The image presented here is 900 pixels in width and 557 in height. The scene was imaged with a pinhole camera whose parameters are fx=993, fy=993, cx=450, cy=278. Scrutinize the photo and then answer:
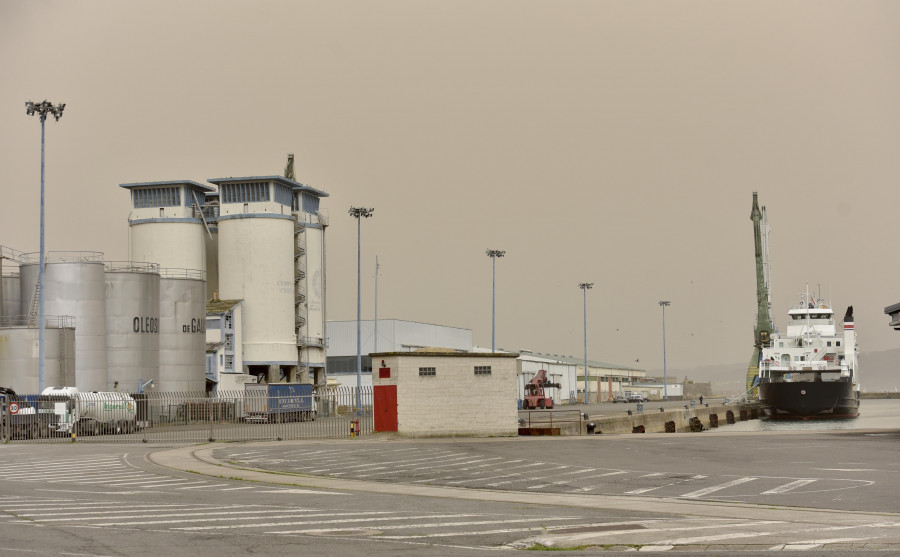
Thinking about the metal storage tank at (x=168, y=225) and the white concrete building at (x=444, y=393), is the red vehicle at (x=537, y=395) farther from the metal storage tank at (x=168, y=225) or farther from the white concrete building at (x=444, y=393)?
the white concrete building at (x=444, y=393)

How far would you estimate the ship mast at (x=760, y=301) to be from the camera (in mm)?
136163

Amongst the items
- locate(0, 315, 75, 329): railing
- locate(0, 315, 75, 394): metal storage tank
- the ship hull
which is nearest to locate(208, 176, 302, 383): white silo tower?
locate(0, 315, 75, 329): railing

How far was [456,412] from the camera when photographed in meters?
44.0

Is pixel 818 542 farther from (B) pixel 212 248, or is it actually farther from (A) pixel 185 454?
(B) pixel 212 248

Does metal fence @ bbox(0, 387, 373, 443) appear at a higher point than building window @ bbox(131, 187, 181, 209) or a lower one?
lower

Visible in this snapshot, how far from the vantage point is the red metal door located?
4350 cm

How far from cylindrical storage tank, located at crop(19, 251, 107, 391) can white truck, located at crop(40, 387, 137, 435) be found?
7.76 m

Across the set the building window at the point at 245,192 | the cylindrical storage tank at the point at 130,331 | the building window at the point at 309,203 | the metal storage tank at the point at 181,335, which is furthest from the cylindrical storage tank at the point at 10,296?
the building window at the point at 309,203

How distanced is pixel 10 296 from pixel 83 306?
918 cm

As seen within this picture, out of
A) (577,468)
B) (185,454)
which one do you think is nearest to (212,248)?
(185,454)

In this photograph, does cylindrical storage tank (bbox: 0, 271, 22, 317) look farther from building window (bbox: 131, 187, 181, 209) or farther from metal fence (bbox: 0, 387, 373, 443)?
building window (bbox: 131, 187, 181, 209)

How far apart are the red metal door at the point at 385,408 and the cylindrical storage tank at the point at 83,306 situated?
29557 mm

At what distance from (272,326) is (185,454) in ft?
206

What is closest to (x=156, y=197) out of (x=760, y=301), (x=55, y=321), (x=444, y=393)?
(x=55, y=321)
